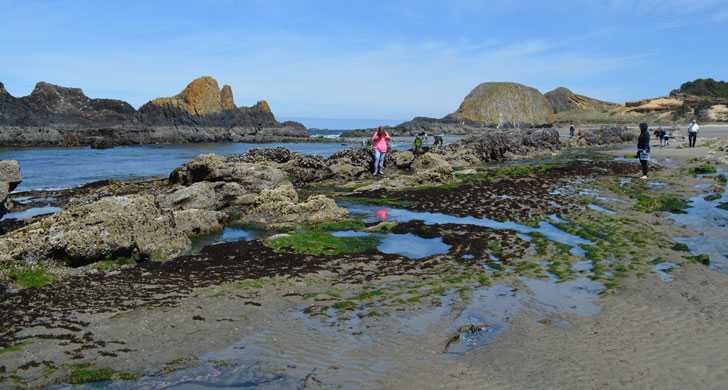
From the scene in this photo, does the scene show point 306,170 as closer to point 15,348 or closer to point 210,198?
point 210,198

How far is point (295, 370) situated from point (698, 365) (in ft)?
13.9

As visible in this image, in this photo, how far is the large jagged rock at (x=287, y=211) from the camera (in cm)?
1418

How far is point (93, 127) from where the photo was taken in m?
76.4

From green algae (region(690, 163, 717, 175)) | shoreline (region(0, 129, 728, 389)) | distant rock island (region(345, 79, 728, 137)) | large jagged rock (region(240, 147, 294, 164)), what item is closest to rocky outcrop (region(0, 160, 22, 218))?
shoreline (region(0, 129, 728, 389))

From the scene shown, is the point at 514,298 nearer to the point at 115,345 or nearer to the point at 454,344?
the point at 454,344

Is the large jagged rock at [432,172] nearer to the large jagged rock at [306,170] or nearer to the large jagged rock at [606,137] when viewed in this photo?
the large jagged rock at [306,170]

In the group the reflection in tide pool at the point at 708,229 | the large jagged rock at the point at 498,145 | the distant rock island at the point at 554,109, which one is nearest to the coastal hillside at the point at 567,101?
the distant rock island at the point at 554,109

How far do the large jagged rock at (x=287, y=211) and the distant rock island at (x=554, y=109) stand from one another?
266ft

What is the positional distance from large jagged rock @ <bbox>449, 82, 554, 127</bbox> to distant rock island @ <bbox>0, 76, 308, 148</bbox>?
161 ft

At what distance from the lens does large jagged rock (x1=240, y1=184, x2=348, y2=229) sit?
14180 mm

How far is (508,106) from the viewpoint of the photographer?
417ft

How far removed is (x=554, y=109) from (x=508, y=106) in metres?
15.7

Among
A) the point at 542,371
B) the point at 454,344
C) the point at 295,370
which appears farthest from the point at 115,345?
the point at 542,371

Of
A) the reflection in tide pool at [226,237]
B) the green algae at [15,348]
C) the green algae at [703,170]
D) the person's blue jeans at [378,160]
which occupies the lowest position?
the green algae at [15,348]
